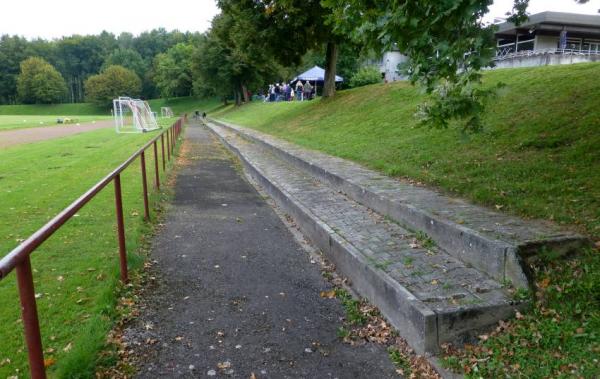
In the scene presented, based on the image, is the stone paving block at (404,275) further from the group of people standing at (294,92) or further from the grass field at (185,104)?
the grass field at (185,104)

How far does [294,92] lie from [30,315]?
44.7 m

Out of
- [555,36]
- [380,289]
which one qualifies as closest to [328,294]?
[380,289]

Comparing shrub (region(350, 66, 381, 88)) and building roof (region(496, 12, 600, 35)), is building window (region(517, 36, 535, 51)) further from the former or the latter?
shrub (region(350, 66, 381, 88))

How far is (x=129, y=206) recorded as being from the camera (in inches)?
303

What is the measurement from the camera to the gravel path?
3.26m

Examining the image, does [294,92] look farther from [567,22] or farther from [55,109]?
[55,109]

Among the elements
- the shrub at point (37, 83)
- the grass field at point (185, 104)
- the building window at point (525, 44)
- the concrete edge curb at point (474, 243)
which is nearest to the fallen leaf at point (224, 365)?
the concrete edge curb at point (474, 243)

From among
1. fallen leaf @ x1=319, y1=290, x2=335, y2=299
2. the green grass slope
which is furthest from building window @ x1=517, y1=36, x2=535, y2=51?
fallen leaf @ x1=319, y1=290, x2=335, y2=299

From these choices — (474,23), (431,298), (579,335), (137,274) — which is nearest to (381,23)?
(474,23)

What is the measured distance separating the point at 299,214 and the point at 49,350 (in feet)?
13.2

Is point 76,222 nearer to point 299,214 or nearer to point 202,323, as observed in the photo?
point 299,214

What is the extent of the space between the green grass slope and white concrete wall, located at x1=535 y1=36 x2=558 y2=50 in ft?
87.6

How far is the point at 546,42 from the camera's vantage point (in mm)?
35812

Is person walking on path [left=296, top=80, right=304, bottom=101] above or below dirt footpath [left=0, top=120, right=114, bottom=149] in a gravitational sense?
above
